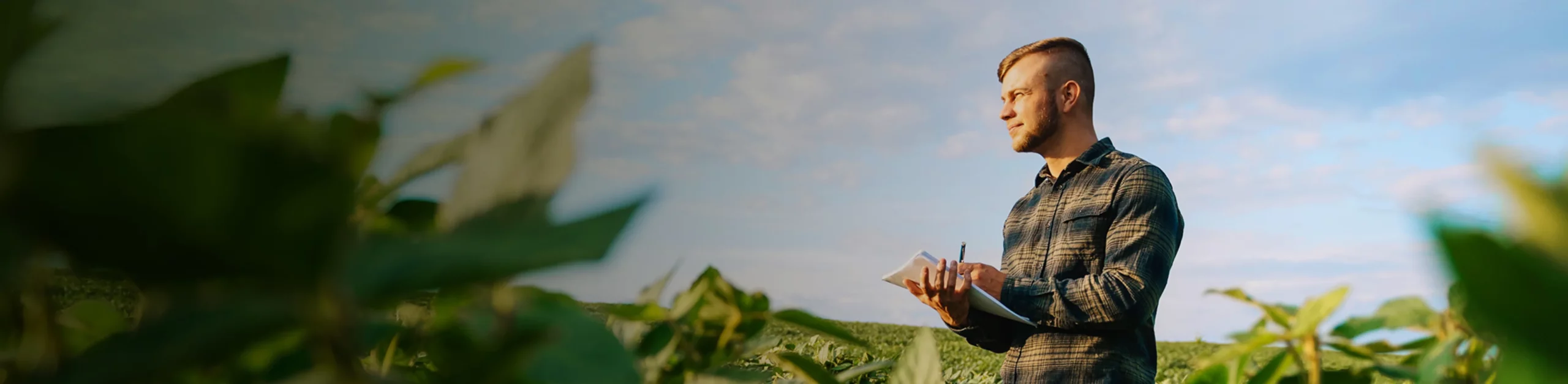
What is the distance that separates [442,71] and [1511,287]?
0.29m

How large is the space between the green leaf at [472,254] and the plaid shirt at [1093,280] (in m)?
1.91

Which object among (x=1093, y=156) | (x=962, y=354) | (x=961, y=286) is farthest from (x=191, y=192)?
(x=962, y=354)

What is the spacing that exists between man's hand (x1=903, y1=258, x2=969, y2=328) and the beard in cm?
72

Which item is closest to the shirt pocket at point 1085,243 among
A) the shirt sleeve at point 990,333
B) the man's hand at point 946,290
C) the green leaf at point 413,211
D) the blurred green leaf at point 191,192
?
the shirt sleeve at point 990,333

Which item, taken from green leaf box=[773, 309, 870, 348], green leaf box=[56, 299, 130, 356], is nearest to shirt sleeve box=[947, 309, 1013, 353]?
green leaf box=[773, 309, 870, 348]

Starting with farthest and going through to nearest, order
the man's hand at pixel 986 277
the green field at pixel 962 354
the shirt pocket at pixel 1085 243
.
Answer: the green field at pixel 962 354, the shirt pocket at pixel 1085 243, the man's hand at pixel 986 277

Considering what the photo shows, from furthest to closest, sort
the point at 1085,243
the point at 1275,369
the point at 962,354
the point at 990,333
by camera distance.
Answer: the point at 962,354, the point at 990,333, the point at 1085,243, the point at 1275,369

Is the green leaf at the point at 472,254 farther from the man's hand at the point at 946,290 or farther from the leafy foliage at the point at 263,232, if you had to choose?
the man's hand at the point at 946,290

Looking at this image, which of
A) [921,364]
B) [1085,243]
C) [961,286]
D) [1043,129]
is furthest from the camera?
[1043,129]

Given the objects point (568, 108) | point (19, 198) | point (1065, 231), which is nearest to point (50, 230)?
point (19, 198)

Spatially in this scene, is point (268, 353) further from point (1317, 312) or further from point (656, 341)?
point (1317, 312)

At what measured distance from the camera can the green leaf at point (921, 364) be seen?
1.59 ft

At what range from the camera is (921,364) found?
50 centimetres

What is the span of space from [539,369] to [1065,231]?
2252 millimetres
